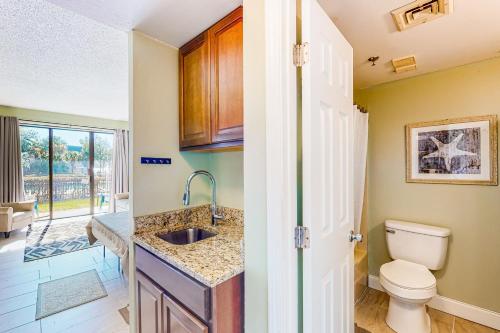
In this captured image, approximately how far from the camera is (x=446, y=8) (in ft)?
4.00

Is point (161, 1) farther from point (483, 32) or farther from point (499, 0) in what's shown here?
point (483, 32)

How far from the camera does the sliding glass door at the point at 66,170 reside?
4688 millimetres

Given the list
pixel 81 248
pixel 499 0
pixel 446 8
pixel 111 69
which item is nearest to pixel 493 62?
pixel 499 0

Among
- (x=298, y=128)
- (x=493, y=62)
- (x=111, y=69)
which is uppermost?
(x=111, y=69)

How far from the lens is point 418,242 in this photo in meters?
2.00

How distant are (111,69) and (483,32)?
328 centimetres

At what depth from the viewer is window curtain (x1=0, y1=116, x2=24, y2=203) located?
13.6 ft

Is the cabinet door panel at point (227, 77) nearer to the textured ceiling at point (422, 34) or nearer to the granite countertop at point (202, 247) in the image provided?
the textured ceiling at point (422, 34)

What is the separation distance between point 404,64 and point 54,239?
5.57 metres

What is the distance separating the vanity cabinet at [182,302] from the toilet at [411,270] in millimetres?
1395

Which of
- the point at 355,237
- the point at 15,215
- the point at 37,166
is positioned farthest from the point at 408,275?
the point at 37,166

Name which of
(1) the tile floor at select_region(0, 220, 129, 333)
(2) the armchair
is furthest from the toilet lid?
(2) the armchair

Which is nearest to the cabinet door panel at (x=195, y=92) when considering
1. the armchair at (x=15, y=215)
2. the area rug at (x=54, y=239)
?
the area rug at (x=54, y=239)

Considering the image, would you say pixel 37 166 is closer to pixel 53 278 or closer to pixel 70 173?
pixel 70 173
